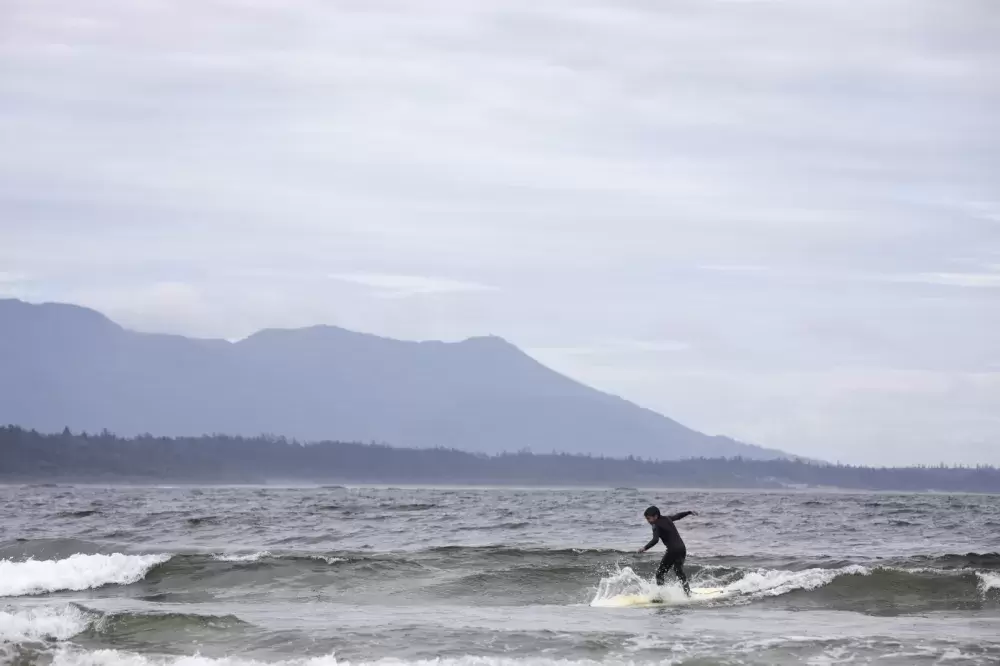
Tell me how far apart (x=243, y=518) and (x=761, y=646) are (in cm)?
4000

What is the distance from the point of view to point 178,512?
61312 millimetres

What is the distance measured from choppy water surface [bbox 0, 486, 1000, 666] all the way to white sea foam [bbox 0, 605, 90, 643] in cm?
5

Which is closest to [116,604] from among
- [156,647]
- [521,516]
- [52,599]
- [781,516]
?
[52,599]

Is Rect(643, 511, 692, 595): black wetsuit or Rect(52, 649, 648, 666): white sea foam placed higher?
Rect(643, 511, 692, 595): black wetsuit

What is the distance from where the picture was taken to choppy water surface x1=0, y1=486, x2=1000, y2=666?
1884 cm

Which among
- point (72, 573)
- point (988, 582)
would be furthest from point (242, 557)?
point (988, 582)

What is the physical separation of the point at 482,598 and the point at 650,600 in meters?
4.31

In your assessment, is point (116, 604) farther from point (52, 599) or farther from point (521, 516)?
point (521, 516)

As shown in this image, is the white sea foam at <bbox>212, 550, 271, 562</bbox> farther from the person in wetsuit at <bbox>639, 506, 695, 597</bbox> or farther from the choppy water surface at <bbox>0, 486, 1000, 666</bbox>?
the person in wetsuit at <bbox>639, 506, 695, 597</bbox>

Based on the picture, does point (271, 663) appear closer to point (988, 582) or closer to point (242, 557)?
point (242, 557)

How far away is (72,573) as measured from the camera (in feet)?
94.2

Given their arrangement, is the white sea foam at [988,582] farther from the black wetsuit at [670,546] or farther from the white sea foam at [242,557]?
the white sea foam at [242,557]

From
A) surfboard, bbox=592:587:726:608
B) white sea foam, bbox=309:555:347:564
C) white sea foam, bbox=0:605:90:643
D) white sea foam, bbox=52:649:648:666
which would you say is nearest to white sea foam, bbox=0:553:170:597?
white sea foam, bbox=309:555:347:564

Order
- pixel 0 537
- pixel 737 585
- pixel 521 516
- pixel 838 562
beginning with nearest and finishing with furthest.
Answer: pixel 737 585 < pixel 838 562 < pixel 0 537 < pixel 521 516
